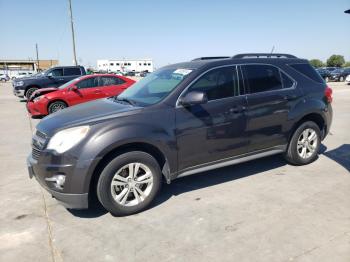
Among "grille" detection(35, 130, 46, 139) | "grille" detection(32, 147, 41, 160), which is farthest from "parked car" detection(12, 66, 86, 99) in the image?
"grille" detection(32, 147, 41, 160)

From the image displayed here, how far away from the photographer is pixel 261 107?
4586 mm

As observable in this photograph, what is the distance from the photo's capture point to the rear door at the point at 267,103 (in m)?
4.55

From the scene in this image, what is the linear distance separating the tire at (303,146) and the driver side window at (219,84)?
1.40 m

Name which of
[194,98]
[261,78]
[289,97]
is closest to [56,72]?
[261,78]

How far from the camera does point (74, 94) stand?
10.9 meters

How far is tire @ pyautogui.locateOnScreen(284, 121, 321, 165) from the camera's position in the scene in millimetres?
5094

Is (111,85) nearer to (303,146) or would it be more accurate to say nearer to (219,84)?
(219,84)

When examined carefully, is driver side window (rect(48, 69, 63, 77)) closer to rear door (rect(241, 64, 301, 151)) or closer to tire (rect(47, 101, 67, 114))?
tire (rect(47, 101, 67, 114))

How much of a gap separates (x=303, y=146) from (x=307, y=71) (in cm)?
123

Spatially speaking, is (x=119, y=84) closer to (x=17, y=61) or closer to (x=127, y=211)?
(x=127, y=211)

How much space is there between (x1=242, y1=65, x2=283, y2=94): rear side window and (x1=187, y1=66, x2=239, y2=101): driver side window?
0.77 ft

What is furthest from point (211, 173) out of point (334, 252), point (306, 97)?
point (334, 252)

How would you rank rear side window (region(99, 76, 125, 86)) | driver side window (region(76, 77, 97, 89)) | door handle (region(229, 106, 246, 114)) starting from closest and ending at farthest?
1. door handle (region(229, 106, 246, 114))
2. driver side window (region(76, 77, 97, 89))
3. rear side window (region(99, 76, 125, 86))

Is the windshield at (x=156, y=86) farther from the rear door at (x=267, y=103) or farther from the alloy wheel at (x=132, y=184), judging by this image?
the rear door at (x=267, y=103)
